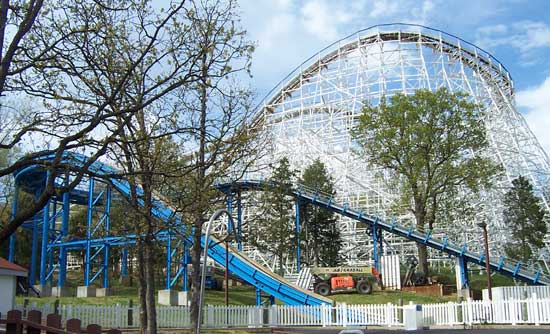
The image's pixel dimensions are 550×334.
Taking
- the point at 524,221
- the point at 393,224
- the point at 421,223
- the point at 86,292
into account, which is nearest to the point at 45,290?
the point at 86,292

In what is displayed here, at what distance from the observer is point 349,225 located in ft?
159

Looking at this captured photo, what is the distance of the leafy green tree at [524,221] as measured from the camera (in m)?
39.5

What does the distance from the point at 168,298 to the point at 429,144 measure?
17.0m

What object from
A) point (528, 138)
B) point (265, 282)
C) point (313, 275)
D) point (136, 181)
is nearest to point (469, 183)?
point (313, 275)

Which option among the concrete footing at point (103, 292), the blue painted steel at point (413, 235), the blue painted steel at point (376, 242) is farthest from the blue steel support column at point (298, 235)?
the concrete footing at point (103, 292)

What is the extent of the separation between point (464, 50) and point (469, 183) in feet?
60.4

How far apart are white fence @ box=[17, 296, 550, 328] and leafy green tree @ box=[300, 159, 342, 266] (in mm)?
16085

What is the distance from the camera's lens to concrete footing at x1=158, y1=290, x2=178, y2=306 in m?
32.1

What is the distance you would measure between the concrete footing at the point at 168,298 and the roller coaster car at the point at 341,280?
7.51 meters

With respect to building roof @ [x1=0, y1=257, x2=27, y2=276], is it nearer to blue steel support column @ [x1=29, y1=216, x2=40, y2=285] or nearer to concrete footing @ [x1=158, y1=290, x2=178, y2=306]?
concrete footing @ [x1=158, y1=290, x2=178, y2=306]

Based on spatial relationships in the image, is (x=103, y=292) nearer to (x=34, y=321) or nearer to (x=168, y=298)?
(x=168, y=298)

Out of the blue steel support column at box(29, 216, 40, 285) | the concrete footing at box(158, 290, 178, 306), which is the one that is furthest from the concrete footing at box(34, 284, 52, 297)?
the concrete footing at box(158, 290, 178, 306)

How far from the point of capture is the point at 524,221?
40.0m

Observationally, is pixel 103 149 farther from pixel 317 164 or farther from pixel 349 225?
pixel 349 225
